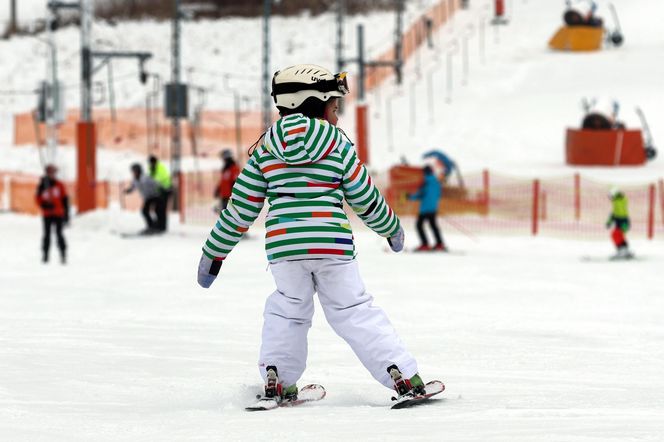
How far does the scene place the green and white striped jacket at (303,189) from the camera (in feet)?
21.6

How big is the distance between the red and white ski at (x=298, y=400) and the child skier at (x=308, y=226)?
4cm

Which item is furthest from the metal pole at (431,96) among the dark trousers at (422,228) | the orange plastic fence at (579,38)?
the dark trousers at (422,228)

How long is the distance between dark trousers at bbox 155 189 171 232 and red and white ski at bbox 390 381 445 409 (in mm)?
17816

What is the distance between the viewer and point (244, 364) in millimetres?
8656

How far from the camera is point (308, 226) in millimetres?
6582

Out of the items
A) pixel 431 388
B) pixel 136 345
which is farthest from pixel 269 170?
pixel 136 345

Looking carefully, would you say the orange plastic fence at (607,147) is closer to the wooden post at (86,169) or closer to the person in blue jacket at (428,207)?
the wooden post at (86,169)

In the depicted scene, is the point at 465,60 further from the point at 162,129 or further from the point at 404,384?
the point at 404,384

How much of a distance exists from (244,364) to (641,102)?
3639 cm

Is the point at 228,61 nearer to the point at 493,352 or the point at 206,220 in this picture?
the point at 206,220

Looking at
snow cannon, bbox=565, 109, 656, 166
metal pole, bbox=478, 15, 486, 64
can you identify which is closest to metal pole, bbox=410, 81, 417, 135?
metal pole, bbox=478, 15, 486, 64

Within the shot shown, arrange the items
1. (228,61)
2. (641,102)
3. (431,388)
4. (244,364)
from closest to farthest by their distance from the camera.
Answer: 1. (431,388)
2. (244,364)
3. (641,102)
4. (228,61)

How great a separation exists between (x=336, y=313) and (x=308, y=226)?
1.44ft

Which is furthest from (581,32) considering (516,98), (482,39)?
(516,98)
